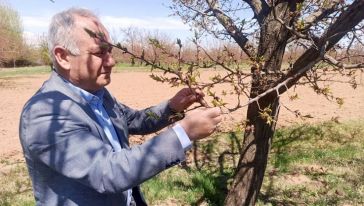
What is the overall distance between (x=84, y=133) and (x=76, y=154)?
0.13 meters

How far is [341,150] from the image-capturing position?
22.9 ft

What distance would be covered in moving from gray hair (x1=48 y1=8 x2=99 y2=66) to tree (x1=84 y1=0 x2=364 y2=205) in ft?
1.22

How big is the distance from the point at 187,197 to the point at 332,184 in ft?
6.13

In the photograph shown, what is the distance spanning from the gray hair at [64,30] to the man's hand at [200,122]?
68cm

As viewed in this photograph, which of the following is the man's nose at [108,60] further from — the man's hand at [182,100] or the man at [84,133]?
the man's hand at [182,100]

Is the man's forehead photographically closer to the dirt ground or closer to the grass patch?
the grass patch

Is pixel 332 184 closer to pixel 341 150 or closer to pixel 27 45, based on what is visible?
pixel 341 150

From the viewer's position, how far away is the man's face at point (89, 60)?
2.19 metres

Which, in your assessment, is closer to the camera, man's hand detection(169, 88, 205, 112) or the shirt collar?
the shirt collar

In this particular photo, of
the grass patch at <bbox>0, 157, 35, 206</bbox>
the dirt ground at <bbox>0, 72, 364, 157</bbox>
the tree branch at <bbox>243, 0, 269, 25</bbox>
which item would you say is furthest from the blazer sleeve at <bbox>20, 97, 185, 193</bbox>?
the dirt ground at <bbox>0, 72, 364, 157</bbox>

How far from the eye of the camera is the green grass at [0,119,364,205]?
200 inches

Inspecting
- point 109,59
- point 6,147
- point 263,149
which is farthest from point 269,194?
point 6,147

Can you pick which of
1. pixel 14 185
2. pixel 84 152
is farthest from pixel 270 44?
pixel 14 185

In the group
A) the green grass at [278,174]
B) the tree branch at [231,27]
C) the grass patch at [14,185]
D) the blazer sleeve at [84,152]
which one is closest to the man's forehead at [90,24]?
the blazer sleeve at [84,152]
